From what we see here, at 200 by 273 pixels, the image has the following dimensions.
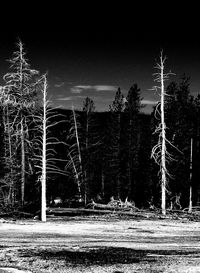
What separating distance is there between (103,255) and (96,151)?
3296cm

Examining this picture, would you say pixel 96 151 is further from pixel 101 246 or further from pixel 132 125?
pixel 101 246

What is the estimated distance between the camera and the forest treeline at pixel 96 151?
3322cm

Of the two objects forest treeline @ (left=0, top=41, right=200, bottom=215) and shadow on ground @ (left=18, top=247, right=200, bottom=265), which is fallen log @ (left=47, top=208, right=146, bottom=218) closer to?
forest treeline @ (left=0, top=41, right=200, bottom=215)

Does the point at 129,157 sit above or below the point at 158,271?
above

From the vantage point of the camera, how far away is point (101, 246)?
1773 centimetres

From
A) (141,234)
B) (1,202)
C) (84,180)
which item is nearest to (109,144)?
(84,180)

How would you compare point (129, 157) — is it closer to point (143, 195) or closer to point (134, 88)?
point (143, 195)

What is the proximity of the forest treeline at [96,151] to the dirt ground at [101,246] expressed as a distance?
5867 mm

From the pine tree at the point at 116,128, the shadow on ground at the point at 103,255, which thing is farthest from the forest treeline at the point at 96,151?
the shadow on ground at the point at 103,255

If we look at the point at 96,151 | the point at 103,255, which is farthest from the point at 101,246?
the point at 96,151

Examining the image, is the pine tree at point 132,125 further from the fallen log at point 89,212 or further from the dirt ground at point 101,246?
the dirt ground at point 101,246

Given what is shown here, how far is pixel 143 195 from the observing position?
4969 centimetres

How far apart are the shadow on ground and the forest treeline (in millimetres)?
12020

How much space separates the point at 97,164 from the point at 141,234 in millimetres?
39939
